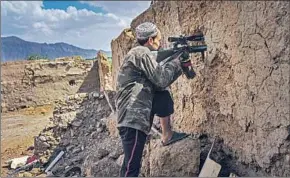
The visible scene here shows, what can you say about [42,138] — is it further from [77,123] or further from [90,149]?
[90,149]

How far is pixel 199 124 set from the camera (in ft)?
8.14

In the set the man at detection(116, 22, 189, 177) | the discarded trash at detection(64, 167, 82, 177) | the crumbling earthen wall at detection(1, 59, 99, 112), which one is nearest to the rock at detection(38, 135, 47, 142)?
the discarded trash at detection(64, 167, 82, 177)

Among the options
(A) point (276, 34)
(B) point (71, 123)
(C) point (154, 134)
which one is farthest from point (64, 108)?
(A) point (276, 34)

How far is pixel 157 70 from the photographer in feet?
6.40

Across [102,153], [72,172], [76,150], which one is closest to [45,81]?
[76,150]

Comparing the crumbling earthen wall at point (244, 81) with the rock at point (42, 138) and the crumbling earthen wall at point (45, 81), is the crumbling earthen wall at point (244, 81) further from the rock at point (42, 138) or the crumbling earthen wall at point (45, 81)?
the crumbling earthen wall at point (45, 81)

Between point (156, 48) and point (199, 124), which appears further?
point (199, 124)

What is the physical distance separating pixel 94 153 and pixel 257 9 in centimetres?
222

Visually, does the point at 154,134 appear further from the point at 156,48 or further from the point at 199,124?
the point at 156,48

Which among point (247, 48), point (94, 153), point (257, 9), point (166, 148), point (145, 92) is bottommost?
point (94, 153)

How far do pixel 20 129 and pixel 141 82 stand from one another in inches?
219

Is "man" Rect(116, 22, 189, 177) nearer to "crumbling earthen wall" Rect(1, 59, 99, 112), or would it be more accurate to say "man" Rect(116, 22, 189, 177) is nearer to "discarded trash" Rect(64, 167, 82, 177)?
"discarded trash" Rect(64, 167, 82, 177)

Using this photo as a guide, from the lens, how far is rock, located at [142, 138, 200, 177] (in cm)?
216

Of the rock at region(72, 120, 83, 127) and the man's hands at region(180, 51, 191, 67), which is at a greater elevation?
the man's hands at region(180, 51, 191, 67)
